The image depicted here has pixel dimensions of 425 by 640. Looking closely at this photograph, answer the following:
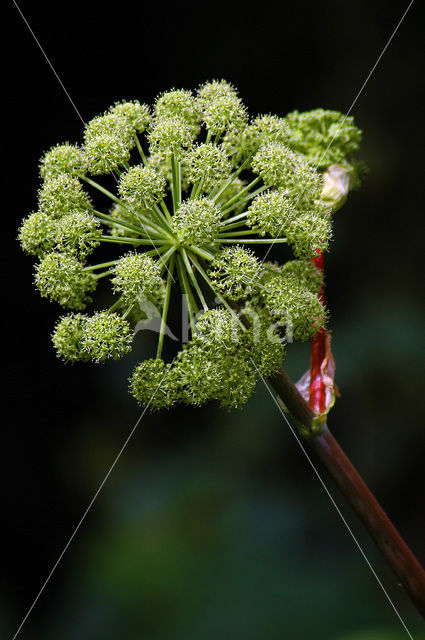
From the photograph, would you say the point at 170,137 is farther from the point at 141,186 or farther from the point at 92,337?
the point at 92,337

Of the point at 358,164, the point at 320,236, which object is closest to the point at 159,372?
the point at 320,236

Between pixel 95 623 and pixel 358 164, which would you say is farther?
pixel 95 623

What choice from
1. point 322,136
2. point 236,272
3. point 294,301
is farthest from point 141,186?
point 322,136

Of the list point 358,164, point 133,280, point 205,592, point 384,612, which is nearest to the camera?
point 133,280

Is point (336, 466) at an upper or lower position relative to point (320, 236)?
lower

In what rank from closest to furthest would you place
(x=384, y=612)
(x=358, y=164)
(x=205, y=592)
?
(x=358, y=164) < (x=384, y=612) < (x=205, y=592)

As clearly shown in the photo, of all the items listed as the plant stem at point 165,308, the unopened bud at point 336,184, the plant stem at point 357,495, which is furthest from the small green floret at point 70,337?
the unopened bud at point 336,184

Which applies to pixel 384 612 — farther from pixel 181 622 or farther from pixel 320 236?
pixel 320 236

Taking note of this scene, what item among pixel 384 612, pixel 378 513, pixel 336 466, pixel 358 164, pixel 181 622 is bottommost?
pixel 384 612
